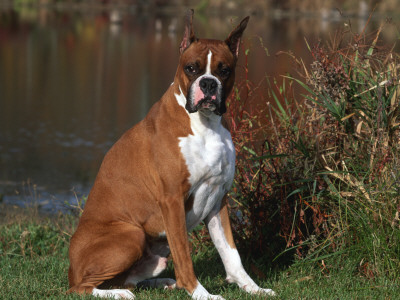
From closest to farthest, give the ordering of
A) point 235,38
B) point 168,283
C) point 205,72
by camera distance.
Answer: point 205,72, point 235,38, point 168,283

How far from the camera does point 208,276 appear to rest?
5.17 metres

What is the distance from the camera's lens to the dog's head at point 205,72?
4.24 meters

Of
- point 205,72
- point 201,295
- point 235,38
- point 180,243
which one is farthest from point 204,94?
point 201,295

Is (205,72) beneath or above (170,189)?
above

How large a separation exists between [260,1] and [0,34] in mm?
24315

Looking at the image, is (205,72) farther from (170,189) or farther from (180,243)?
(180,243)

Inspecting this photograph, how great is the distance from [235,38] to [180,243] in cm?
149

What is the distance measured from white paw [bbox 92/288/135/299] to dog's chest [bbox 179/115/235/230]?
652 mm

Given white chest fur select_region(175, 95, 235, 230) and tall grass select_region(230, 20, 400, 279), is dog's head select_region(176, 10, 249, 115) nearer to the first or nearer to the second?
white chest fur select_region(175, 95, 235, 230)

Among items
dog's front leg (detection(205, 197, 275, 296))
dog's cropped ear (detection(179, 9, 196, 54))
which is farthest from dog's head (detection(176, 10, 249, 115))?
dog's front leg (detection(205, 197, 275, 296))

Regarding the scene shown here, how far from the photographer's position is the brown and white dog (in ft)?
14.3

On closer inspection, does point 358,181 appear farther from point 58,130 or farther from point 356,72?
point 58,130

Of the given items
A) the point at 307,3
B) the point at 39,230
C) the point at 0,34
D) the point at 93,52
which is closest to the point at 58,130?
the point at 39,230

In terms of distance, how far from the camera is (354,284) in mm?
4844
